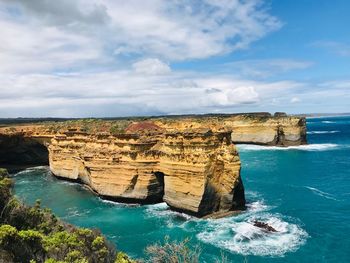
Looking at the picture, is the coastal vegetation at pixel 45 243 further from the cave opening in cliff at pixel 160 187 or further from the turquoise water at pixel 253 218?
the cave opening in cliff at pixel 160 187

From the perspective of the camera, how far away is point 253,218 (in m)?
32.0

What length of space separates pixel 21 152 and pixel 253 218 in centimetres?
4476

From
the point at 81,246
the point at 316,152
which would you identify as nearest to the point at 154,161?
the point at 81,246

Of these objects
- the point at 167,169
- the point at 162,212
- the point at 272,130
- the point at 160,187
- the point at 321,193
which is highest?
the point at 272,130

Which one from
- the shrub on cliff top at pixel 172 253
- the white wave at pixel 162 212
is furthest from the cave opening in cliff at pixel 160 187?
the shrub on cliff top at pixel 172 253

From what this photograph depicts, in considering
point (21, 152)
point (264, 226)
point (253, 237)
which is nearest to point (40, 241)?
point (253, 237)

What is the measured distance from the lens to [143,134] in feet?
130

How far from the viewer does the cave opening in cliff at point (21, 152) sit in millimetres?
61375

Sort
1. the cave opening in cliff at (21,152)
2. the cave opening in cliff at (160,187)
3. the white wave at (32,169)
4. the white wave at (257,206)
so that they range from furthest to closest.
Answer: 1. the cave opening in cliff at (21,152)
2. the white wave at (32,169)
3. the cave opening in cliff at (160,187)
4. the white wave at (257,206)

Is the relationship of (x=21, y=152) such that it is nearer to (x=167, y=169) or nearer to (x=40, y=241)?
(x=167, y=169)

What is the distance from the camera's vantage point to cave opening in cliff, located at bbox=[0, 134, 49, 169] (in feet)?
201

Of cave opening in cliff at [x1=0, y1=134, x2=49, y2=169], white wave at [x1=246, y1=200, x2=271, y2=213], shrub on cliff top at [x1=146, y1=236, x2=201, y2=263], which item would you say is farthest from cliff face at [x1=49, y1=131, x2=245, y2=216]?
cave opening in cliff at [x1=0, y1=134, x2=49, y2=169]

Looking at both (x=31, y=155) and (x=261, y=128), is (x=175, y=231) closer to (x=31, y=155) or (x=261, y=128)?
(x=31, y=155)

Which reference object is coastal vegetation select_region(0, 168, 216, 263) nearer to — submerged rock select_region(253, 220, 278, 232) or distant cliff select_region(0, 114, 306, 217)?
submerged rock select_region(253, 220, 278, 232)
